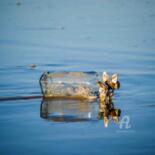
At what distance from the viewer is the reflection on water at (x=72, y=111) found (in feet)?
28.7

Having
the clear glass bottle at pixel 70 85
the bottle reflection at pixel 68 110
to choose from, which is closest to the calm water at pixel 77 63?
the bottle reflection at pixel 68 110

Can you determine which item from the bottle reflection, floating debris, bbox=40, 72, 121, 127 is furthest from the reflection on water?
floating debris, bbox=40, 72, 121, 127

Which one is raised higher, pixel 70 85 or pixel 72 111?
pixel 70 85

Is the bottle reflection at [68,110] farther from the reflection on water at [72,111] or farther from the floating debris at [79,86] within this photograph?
the floating debris at [79,86]

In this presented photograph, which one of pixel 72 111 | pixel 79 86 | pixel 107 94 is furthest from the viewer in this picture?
pixel 79 86

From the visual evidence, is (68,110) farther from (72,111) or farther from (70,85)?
(70,85)

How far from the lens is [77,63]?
13.1 meters

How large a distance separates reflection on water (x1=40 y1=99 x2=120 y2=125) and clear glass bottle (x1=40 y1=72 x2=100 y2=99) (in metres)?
0.18

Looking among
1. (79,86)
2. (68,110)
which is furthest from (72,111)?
(79,86)

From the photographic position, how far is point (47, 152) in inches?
286

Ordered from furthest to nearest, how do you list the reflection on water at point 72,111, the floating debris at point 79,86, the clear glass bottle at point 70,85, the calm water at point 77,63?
the clear glass bottle at point 70,85 → the floating debris at point 79,86 → the reflection on water at point 72,111 → the calm water at point 77,63

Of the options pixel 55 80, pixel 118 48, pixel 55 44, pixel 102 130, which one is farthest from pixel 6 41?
pixel 102 130

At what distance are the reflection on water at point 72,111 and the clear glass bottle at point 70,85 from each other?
0.61ft

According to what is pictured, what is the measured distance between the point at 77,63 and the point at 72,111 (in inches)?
159
